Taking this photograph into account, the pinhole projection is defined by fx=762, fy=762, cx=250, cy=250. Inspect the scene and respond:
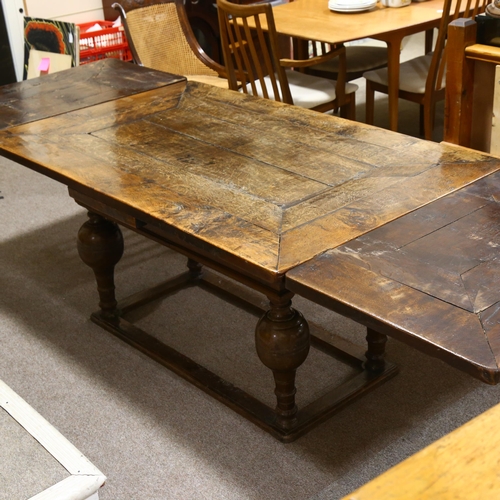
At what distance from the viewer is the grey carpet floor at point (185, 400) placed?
1965 mm

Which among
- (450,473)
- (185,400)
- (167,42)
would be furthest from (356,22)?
(450,473)

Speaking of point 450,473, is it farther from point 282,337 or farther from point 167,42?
point 167,42

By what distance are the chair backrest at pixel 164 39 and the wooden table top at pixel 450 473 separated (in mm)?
3152

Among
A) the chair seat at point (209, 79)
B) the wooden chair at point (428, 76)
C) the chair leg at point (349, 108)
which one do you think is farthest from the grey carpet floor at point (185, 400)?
the wooden chair at point (428, 76)

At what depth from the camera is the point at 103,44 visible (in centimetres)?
448

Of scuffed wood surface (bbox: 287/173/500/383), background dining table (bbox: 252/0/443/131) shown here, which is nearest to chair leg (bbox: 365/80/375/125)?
background dining table (bbox: 252/0/443/131)

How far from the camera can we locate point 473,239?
5.23 feet

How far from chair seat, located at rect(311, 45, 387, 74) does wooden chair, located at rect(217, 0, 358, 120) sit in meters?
0.28

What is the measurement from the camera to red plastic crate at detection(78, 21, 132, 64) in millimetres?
4273

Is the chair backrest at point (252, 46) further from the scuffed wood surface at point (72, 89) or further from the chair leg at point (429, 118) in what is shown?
the chair leg at point (429, 118)

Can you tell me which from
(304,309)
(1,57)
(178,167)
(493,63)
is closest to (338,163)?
(178,167)

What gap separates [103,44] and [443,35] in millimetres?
2043

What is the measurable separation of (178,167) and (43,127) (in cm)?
62

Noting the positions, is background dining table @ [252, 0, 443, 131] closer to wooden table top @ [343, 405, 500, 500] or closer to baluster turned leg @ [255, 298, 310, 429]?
baluster turned leg @ [255, 298, 310, 429]
